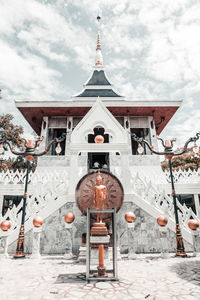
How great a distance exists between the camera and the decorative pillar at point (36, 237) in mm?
6721

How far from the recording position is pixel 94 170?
31.9ft

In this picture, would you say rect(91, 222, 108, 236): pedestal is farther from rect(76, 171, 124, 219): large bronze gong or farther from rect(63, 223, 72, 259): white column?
rect(63, 223, 72, 259): white column

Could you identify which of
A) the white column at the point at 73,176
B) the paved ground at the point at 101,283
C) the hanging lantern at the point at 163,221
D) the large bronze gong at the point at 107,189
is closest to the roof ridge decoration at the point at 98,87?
the white column at the point at 73,176

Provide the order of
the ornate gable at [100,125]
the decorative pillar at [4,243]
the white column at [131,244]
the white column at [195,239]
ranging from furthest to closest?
the ornate gable at [100,125] → the white column at [195,239] → the decorative pillar at [4,243] → the white column at [131,244]

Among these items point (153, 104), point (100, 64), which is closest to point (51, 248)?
point (153, 104)

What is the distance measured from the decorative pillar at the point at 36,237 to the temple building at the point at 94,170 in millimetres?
604

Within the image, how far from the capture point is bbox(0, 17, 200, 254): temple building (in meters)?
7.69

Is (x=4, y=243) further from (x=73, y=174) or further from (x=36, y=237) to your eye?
(x=73, y=174)

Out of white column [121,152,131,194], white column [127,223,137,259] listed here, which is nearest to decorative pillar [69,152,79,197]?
white column [121,152,131,194]

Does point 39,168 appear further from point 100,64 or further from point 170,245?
point 100,64

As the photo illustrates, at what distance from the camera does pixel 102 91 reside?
21141mm

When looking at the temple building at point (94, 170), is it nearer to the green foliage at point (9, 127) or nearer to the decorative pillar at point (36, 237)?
the decorative pillar at point (36, 237)

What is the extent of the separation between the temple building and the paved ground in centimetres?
197

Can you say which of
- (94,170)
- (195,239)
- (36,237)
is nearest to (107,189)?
(94,170)
